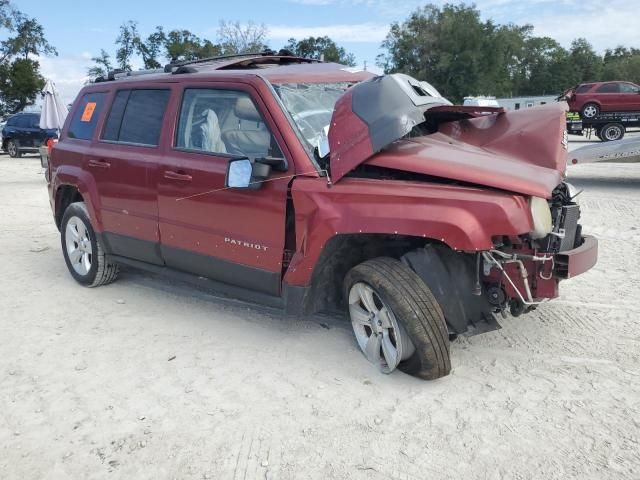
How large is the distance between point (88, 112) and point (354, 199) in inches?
127

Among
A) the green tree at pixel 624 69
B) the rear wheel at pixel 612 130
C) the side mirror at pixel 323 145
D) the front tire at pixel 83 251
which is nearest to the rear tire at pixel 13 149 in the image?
the front tire at pixel 83 251

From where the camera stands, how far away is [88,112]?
5.25m

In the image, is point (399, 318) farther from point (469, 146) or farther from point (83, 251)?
point (83, 251)

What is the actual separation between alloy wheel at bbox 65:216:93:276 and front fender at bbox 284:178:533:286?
2.63 meters

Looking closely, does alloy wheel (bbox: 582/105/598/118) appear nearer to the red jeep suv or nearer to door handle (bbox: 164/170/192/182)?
the red jeep suv

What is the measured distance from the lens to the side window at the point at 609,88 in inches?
832

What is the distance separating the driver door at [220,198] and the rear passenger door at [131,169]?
7.4 inches

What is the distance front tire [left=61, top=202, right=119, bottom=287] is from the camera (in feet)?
17.1

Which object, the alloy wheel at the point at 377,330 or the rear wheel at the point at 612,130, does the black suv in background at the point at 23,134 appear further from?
the rear wheel at the point at 612,130

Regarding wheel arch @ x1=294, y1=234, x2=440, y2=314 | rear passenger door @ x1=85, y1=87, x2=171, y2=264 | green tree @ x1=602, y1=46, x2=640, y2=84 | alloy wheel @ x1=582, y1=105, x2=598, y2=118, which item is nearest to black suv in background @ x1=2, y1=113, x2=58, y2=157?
rear passenger door @ x1=85, y1=87, x2=171, y2=264

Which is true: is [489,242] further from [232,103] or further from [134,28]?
[134,28]

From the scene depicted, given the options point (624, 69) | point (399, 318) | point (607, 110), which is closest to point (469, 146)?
point (399, 318)

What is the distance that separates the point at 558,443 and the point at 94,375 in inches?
108

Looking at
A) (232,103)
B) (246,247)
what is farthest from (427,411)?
(232,103)
